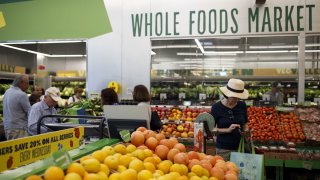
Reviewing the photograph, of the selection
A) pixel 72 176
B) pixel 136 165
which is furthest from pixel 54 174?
pixel 136 165

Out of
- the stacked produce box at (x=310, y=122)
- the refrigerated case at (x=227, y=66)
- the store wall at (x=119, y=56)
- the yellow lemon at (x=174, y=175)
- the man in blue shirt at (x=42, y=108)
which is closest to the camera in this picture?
the yellow lemon at (x=174, y=175)

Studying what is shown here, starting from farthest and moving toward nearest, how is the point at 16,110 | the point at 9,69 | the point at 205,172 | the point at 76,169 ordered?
1. the point at 9,69
2. the point at 16,110
3. the point at 205,172
4. the point at 76,169

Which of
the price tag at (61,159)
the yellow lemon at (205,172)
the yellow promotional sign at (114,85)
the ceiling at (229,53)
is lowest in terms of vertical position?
the yellow lemon at (205,172)

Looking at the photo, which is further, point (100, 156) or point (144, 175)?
point (100, 156)

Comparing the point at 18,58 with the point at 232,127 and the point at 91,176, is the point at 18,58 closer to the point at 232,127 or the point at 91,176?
the point at 232,127

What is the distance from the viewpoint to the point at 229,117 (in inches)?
172

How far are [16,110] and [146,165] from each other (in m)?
4.64

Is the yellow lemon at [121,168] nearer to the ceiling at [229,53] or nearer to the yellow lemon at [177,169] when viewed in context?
the yellow lemon at [177,169]

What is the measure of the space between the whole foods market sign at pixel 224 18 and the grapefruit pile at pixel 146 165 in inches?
202

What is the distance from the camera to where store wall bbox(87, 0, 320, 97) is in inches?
278

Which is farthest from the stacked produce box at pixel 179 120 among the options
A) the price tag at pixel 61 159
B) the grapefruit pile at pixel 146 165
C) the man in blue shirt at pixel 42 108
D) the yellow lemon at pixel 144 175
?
the price tag at pixel 61 159

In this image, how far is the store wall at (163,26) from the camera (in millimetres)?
7059

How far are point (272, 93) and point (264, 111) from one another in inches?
76.5

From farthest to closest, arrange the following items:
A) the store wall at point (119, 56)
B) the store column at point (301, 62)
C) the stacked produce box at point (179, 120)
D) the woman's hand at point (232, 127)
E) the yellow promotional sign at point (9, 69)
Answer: the yellow promotional sign at point (9, 69), the store wall at point (119, 56), the store column at point (301, 62), the stacked produce box at point (179, 120), the woman's hand at point (232, 127)
